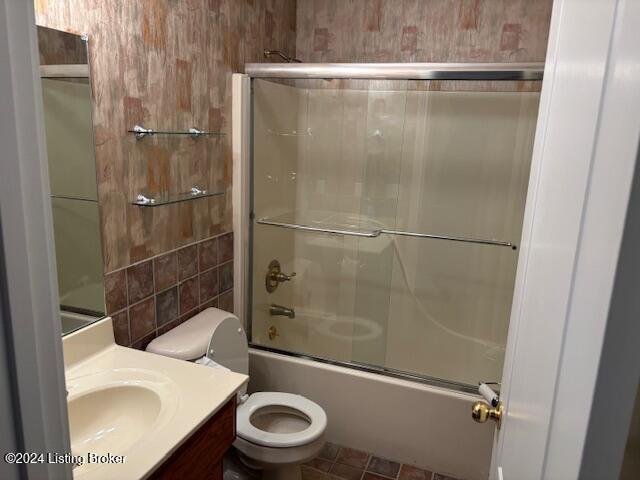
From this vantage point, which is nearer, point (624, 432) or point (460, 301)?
point (624, 432)

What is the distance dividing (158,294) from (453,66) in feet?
5.20

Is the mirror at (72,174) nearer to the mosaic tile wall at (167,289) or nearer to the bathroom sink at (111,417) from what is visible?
the mosaic tile wall at (167,289)

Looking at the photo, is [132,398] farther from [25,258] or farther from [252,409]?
[25,258]

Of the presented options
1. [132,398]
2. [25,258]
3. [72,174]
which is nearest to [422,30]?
[72,174]

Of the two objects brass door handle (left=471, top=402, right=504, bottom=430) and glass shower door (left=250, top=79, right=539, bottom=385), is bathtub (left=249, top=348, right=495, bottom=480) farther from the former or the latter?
brass door handle (left=471, top=402, right=504, bottom=430)

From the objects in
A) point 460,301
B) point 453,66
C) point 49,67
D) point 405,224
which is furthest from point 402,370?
point 49,67

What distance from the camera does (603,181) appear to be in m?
0.47

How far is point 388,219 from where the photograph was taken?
2680 millimetres

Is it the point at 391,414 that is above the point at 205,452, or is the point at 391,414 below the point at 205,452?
below

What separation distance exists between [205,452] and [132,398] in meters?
0.30

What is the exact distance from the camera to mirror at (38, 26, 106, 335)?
1394 mm

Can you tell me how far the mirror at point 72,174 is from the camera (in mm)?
1394

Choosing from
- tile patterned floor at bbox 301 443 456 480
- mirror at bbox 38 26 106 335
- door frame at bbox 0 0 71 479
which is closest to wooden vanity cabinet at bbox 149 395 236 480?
mirror at bbox 38 26 106 335

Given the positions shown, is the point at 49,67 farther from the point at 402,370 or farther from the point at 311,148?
the point at 402,370
